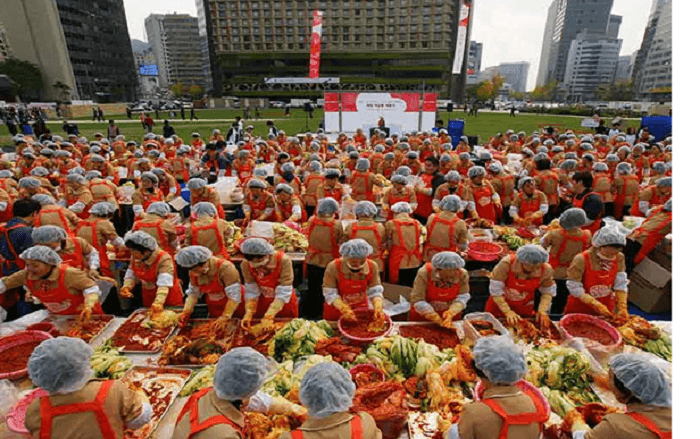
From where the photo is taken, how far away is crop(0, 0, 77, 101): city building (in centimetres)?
6819

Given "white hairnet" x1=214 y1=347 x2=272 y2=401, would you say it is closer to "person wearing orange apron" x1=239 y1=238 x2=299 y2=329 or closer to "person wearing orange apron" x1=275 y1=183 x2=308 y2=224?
"person wearing orange apron" x1=239 y1=238 x2=299 y2=329

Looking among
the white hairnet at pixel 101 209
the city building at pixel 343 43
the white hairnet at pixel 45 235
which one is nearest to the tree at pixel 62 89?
the city building at pixel 343 43

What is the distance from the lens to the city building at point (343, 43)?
84.8 m

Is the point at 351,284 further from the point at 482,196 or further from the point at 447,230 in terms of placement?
the point at 482,196

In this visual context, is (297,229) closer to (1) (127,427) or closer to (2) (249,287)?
(2) (249,287)

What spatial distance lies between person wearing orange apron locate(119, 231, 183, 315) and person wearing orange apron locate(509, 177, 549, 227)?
6106mm

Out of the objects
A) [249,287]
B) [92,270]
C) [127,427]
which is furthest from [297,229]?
[127,427]

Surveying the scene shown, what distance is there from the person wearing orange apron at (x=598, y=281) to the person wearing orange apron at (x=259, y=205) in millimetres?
5243

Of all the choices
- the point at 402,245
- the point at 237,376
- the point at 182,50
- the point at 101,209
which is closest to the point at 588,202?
the point at 402,245

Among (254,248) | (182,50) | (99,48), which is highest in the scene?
(182,50)

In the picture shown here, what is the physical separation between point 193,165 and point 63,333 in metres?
10.2

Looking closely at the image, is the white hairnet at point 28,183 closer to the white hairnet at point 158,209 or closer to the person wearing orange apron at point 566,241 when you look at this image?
the white hairnet at point 158,209

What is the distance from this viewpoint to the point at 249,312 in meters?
4.20

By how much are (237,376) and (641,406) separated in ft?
8.89
